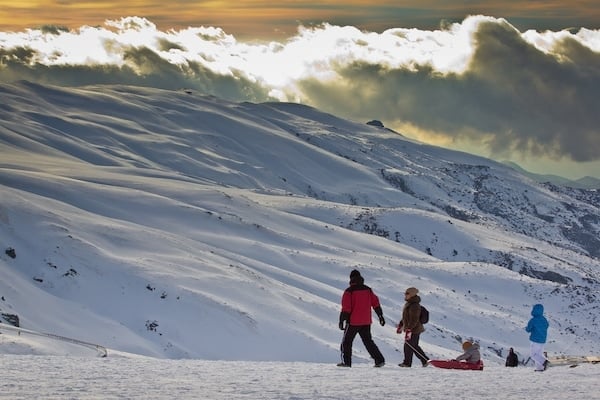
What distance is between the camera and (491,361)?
54125mm

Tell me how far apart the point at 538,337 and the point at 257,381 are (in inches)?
310

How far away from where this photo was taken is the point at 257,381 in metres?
16.1

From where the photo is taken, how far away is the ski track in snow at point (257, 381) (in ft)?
47.3

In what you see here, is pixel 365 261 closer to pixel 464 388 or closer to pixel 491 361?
pixel 491 361

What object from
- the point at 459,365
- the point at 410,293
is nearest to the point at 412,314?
the point at 410,293

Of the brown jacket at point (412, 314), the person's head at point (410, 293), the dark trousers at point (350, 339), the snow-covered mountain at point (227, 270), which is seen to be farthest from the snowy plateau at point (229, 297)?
the person's head at point (410, 293)

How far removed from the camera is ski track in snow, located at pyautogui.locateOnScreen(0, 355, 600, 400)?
1441 centimetres

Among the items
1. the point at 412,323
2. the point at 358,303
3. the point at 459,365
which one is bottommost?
the point at 459,365

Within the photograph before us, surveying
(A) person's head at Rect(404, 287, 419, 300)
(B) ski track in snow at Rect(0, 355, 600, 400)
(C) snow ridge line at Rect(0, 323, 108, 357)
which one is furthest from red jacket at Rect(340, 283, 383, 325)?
(C) snow ridge line at Rect(0, 323, 108, 357)

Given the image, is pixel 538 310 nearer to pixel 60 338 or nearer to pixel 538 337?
pixel 538 337

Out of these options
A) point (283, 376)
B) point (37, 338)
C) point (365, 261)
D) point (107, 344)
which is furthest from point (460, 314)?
point (283, 376)

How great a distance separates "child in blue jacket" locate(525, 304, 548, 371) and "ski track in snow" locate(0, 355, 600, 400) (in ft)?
2.38

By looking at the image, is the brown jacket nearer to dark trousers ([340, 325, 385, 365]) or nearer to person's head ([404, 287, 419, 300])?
person's head ([404, 287, 419, 300])

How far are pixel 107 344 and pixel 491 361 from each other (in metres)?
25.3
